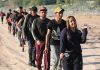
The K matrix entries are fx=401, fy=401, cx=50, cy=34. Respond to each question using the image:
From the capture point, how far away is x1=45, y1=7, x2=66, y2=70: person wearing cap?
8648 millimetres

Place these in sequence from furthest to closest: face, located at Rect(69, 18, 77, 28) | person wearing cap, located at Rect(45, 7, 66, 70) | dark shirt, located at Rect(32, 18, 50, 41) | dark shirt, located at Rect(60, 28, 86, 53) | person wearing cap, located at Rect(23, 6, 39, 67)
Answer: person wearing cap, located at Rect(23, 6, 39, 67) → dark shirt, located at Rect(32, 18, 50, 41) → person wearing cap, located at Rect(45, 7, 66, 70) → dark shirt, located at Rect(60, 28, 86, 53) → face, located at Rect(69, 18, 77, 28)

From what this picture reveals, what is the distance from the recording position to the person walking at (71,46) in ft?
24.8

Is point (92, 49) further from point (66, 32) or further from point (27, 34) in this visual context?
point (66, 32)

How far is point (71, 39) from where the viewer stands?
758 cm

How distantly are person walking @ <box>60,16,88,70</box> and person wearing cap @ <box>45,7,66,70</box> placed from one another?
3.53 ft

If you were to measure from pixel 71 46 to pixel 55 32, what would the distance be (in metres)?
1.27

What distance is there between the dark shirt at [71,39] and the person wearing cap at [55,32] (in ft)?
3.53

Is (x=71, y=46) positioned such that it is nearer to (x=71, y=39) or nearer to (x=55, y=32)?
(x=71, y=39)

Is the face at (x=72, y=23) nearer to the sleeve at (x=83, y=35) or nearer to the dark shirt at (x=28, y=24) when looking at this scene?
the sleeve at (x=83, y=35)

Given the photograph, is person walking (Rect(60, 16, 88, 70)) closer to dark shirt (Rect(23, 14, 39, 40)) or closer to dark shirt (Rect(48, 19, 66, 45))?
dark shirt (Rect(48, 19, 66, 45))

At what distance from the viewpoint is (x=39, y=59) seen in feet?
33.9

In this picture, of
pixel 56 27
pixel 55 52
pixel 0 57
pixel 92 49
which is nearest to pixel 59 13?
pixel 56 27

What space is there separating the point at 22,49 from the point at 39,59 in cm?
549

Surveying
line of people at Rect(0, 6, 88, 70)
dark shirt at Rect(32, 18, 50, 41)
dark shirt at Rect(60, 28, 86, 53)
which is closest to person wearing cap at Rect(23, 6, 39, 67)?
line of people at Rect(0, 6, 88, 70)
